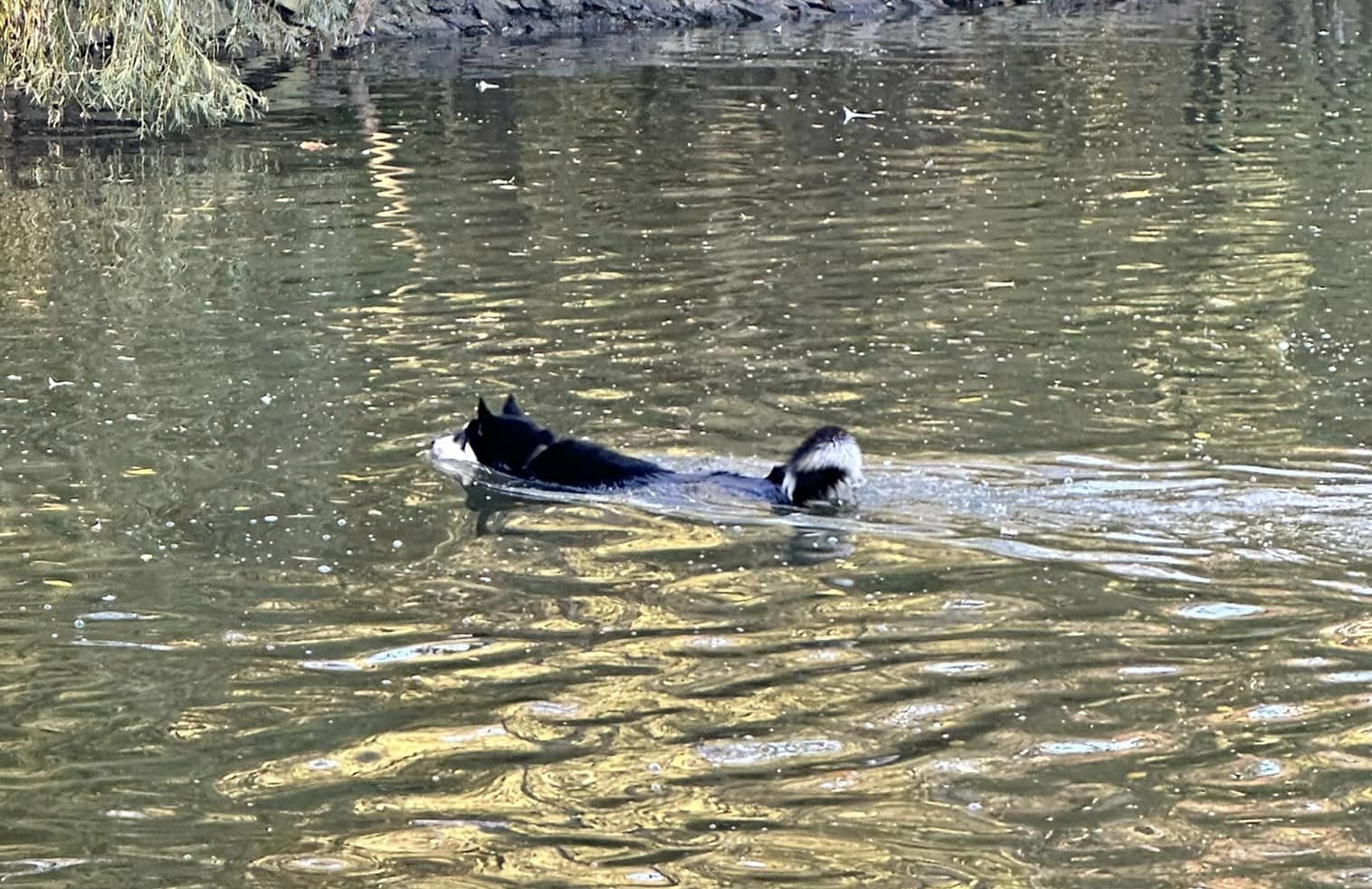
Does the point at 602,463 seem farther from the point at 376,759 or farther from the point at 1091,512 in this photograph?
the point at 376,759

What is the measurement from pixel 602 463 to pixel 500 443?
29.5 inches

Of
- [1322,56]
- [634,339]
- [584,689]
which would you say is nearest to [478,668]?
[584,689]

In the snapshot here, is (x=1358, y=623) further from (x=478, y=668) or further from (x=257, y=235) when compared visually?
(x=257, y=235)

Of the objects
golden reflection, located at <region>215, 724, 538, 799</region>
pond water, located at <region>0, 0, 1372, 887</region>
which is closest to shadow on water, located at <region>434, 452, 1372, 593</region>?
pond water, located at <region>0, 0, 1372, 887</region>

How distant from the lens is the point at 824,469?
8984 millimetres

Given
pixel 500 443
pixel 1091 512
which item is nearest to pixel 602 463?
pixel 500 443

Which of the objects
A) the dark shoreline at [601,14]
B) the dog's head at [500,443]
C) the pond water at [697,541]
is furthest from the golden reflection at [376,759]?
the dark shoreline at [601,14]

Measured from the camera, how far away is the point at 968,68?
31141 millimetres

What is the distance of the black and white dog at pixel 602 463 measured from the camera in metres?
9.01

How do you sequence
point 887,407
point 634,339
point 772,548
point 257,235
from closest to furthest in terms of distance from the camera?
1. point 772,548
2. point 887,407
3. point 634,339
4. point 257,235

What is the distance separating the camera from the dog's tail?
29.3ft

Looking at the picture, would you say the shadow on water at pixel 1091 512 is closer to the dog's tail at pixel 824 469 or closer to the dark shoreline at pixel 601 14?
the dog's tail at pixel 824 469

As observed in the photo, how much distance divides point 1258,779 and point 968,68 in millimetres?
26077

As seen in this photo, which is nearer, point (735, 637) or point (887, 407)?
point (735, 637)
